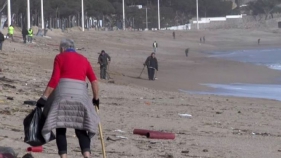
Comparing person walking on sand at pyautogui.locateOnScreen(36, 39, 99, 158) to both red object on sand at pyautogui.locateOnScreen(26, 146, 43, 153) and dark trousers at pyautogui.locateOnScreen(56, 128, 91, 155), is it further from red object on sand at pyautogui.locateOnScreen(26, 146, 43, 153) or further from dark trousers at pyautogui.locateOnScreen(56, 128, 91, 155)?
red object on sand at pyautogui.locateOnScreen(26, 146, 43, 153)

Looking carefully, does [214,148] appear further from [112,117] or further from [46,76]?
[46,76]

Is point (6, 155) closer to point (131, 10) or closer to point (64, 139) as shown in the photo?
point (64, 139)

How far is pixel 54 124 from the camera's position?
7418 mm

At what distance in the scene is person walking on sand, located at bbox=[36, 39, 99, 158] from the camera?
291 inches

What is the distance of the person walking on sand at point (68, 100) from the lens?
740cm

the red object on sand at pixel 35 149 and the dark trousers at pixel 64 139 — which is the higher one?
the dark trousers at pixel 64 139

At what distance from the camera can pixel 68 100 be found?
7387 millimetres

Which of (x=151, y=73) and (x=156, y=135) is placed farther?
(x=151, y=73)

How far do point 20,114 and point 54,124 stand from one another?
16.7ft

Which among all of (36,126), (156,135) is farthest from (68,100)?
(156,135)

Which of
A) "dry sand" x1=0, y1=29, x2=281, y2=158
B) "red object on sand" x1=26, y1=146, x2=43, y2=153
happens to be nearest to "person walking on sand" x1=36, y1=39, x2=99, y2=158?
"red object on sand" x1=26, y1=146, x2=43, y2=153

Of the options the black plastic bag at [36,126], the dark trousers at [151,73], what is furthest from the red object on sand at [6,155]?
the dark trousers at [151,73]

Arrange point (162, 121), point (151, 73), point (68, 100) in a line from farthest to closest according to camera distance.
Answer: point (151, 73) → point (162, 121) → point (68, 100)

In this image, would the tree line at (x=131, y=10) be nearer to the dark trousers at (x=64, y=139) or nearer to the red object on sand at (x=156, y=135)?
the red object on sand at (x=156, y=135)
